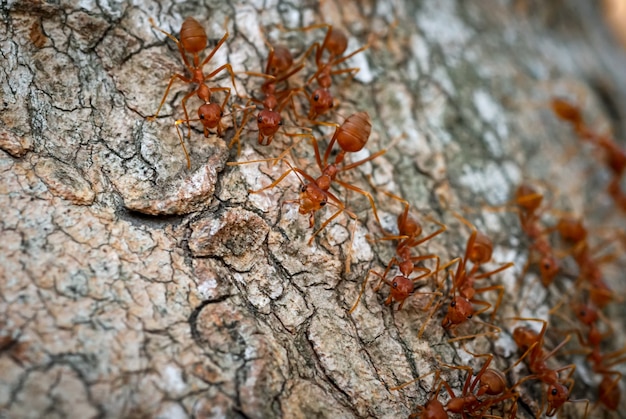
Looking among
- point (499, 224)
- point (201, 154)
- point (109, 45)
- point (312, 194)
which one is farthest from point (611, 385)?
point (109, 45)

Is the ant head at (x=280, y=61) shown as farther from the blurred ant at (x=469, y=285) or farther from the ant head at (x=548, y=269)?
the ant head at (x=548, y=269)

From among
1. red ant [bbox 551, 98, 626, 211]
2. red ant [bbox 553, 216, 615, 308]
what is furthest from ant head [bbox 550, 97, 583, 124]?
red ant [bbox 553, 216, 615, 308]

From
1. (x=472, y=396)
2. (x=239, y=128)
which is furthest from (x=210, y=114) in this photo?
(x=472, y=396)

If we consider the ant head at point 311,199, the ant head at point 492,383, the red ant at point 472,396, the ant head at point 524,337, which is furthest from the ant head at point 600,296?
the ant head at point 311,199

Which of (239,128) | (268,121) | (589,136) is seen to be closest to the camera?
(268,121)

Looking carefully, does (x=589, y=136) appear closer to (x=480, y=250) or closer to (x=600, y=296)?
(x=600, y=296)

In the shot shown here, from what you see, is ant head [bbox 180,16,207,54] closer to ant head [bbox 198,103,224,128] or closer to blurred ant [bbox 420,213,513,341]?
ant head [bbox 198,103,224,128]
